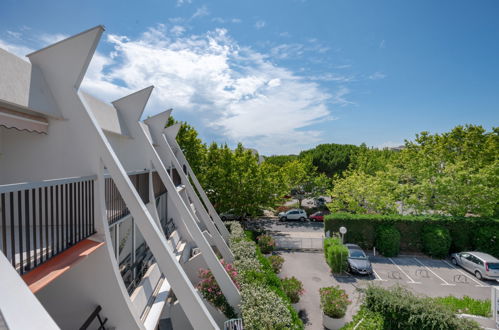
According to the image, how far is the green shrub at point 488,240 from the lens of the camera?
16922 mm

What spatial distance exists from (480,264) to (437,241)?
3100mm

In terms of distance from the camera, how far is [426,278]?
1456 centimetres

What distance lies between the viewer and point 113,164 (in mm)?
5262

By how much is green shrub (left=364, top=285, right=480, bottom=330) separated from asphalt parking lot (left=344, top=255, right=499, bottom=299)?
3.68 meters

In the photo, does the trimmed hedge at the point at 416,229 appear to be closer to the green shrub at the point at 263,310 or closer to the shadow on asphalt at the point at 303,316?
the shadow on asphalt at the point at 303,316

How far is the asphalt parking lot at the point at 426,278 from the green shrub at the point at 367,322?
381 centimetres

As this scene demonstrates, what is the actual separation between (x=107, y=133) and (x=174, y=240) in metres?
6.67

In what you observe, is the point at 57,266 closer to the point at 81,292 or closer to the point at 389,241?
the point at 81,292

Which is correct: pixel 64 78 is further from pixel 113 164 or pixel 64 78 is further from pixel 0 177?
pixel 0 177

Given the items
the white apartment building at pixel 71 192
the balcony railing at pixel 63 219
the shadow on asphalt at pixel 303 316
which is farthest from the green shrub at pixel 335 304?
the balcony railing at pixel 63 219

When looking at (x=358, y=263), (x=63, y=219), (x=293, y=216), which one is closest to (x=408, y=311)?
(x=358, y=263)


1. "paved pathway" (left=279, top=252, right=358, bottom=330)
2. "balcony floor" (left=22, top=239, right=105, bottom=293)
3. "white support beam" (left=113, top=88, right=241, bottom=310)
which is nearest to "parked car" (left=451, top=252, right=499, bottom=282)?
"paved pathway" (left=279, top=252, right=358, bottom=330)

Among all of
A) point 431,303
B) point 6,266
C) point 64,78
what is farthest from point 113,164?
point 431,303

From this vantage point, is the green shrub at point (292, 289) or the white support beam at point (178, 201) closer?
the white support beam at point (178, 201)
